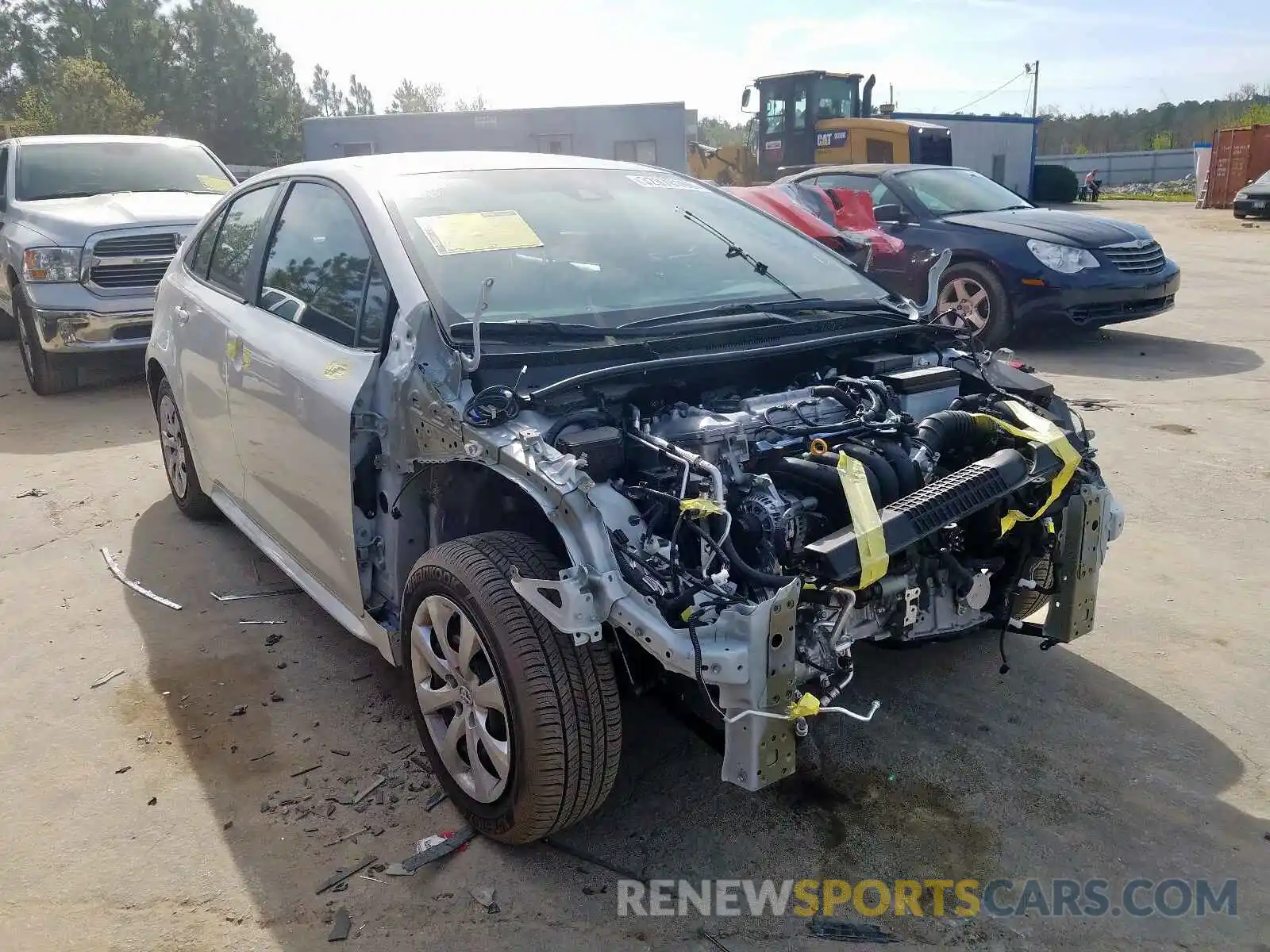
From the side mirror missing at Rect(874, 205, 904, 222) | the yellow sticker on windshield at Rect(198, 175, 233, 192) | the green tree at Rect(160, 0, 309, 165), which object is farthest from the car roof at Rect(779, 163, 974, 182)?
the green tree at Rect(160, 0, 309, 165)

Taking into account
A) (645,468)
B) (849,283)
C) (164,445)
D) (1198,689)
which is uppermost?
(849,283)

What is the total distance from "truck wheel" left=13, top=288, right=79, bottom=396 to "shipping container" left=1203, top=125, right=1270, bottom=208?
29050mm

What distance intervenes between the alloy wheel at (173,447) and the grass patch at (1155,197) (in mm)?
35168

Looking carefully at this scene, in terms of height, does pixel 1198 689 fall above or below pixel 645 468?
below

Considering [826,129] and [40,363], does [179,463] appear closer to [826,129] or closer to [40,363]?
[40,363]

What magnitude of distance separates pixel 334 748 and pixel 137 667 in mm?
1111

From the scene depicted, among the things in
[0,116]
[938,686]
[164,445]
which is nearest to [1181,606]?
[938,686]

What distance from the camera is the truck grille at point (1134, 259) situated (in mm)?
8523

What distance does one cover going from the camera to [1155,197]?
3447 centimetres

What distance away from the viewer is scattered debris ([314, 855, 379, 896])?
2.60m

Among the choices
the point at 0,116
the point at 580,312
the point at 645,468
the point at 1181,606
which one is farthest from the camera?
the point at 0,116

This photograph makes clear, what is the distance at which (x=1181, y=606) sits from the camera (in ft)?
13.1

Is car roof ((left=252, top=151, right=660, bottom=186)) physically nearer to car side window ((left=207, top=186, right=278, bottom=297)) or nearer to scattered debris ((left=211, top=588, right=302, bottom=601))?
car side window ((left=207, top=186, right=278, bottom=297))

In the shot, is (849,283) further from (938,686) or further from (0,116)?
(0,116)
